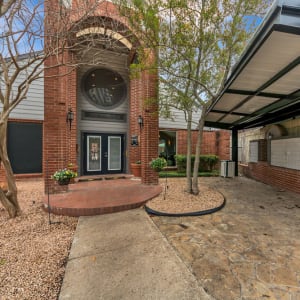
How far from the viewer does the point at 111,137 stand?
8.47 m

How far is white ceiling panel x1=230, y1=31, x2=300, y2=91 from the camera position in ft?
7.52

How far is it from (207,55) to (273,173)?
529 centimetres

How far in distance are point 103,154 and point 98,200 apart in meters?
4.11

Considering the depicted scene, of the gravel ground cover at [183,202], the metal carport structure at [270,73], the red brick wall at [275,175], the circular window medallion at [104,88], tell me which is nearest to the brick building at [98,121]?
the circular window medallion at [104,88]

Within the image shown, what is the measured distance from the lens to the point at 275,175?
21.7ft

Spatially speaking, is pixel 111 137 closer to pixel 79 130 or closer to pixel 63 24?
pixel 79 130

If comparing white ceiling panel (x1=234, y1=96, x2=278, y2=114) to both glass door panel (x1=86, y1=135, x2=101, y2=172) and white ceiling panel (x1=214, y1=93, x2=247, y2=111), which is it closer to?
white ceiling panel (x1=214, y1=93, x2=247, y2=111)

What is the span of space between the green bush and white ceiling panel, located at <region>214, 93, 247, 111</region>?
14.1 ft

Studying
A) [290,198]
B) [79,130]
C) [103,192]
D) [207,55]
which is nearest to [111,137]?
[79,130]

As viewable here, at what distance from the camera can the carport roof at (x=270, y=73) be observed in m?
1.91

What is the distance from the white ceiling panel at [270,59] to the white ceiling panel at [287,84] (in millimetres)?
262

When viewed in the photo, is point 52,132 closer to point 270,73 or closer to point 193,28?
point 193,28

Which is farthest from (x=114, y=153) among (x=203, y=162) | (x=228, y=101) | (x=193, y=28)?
(x=193, y=28)

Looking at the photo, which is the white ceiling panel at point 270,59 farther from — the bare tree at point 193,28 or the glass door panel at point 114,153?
the glass door panel at point 114,153
